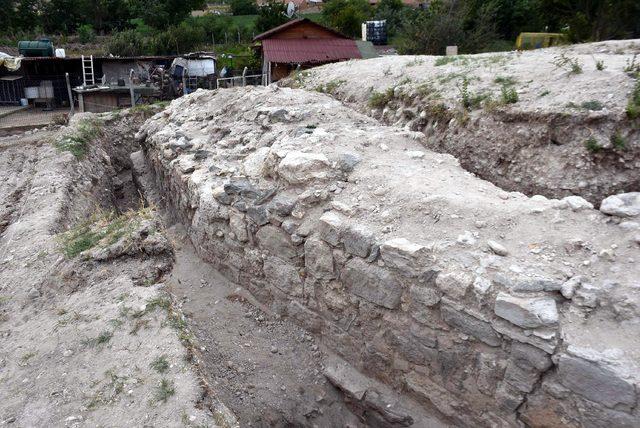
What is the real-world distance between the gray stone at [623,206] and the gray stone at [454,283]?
1.33m

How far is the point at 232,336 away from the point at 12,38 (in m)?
33.7

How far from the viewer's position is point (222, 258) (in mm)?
6602

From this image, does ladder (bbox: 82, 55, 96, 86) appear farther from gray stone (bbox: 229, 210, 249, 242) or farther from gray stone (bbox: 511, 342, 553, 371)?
gray stone (bbox: 511, 342, 553, 371)

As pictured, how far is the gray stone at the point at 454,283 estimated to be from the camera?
3.98 meters

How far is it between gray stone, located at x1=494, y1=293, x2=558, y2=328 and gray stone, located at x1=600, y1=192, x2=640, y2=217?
1.04 m

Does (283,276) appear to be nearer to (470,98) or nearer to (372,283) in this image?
(372,283)

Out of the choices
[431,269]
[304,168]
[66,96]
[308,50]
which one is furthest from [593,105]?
[66,96]

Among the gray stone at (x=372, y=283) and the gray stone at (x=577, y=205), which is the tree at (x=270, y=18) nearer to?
the gray stone at (x=372, y=283)

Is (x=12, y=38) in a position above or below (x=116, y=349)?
above

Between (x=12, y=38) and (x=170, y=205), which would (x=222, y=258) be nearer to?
(x=170, y=205)

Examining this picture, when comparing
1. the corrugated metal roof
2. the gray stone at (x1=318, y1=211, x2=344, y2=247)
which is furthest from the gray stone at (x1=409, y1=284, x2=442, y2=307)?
the corrugated metal roof

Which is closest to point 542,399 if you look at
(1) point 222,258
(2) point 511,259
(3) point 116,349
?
(2) point 511,259

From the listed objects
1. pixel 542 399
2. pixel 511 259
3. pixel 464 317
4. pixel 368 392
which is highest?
pixel 511 259

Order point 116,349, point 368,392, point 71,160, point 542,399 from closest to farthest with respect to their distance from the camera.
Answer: point 542,399
point 116,349
point 368,392
point 71,160
